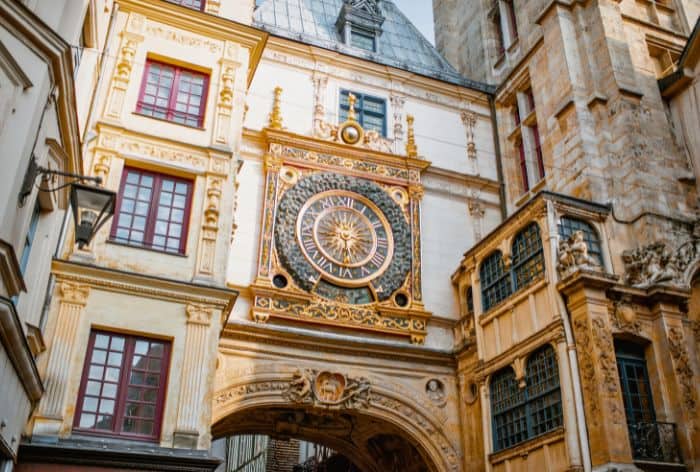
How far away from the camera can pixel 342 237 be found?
17844 mm

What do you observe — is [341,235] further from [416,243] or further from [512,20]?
[512,20]

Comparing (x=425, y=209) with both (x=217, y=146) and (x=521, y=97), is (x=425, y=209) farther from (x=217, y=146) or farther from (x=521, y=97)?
(x=217, y=146)

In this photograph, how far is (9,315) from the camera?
26.4 ft

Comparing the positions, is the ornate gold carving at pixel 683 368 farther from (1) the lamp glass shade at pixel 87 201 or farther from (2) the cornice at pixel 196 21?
(2) the cornice at pixel 196 21

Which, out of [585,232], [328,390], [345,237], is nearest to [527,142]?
[585,232]

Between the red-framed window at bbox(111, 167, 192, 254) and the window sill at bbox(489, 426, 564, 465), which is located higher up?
the red-framed window at bbox(111, 167, 192, 254)

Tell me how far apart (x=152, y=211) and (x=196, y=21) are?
16.2ft

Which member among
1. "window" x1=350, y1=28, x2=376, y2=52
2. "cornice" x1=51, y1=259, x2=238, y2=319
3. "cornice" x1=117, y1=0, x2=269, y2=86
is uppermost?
"window" x1=350, y1=28, x2=376, y2=52

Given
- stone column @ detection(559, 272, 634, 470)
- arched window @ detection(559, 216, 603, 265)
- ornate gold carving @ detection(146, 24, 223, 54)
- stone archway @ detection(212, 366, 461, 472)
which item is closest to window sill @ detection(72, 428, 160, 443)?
stone archway @ detection(212, 366, 461, 472)

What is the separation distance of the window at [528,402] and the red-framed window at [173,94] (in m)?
8.65

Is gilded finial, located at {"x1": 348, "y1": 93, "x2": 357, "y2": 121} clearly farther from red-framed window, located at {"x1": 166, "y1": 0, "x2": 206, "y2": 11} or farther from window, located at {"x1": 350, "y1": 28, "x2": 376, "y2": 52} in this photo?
red-framed window, located at {"x1": 166, "y1": 0, "x2": 206, "y2": 11}

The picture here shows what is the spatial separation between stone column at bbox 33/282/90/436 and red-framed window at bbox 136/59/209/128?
4.54m

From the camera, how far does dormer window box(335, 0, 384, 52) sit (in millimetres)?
22406

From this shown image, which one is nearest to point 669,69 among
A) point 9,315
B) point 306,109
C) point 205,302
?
point 306,109
